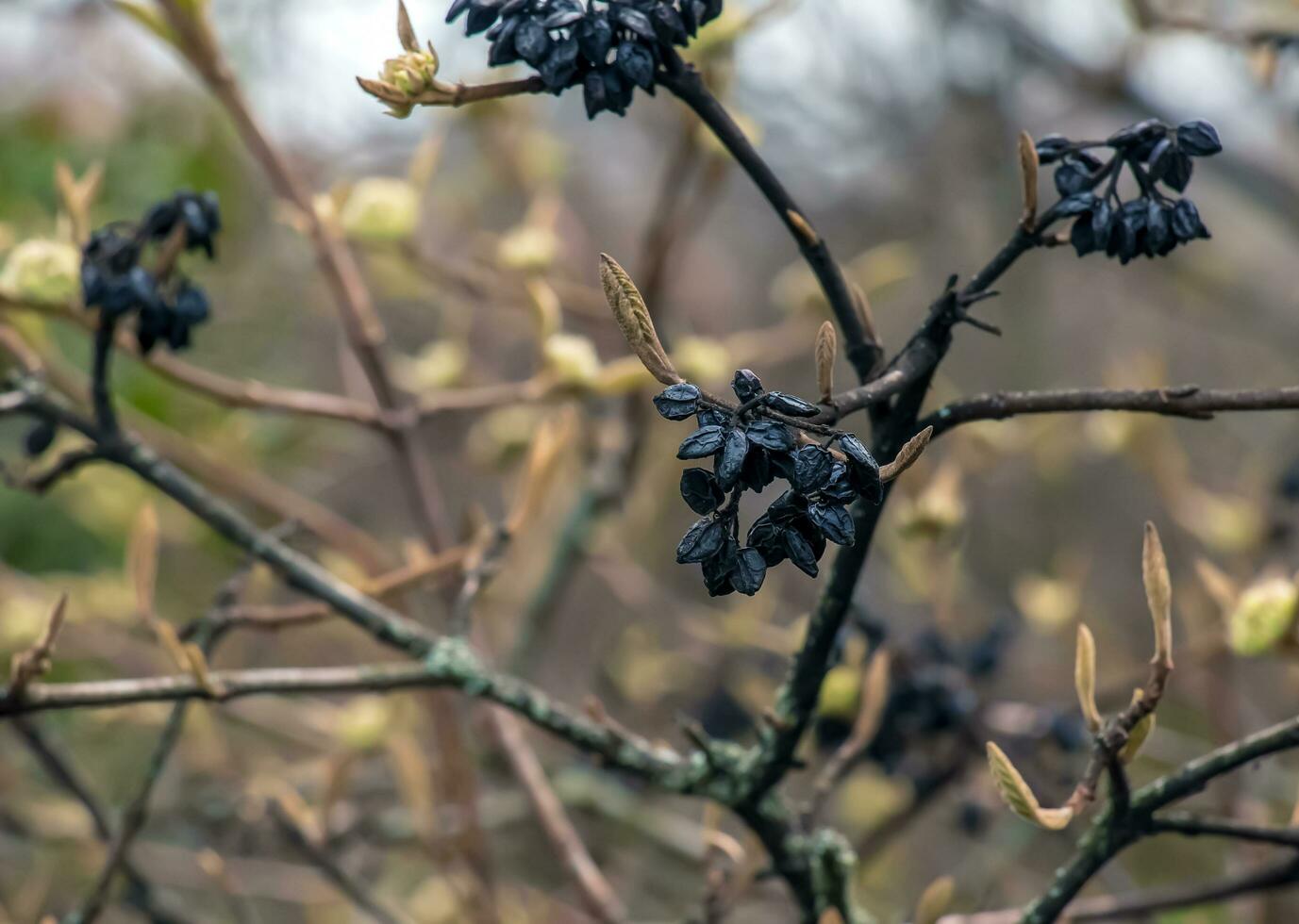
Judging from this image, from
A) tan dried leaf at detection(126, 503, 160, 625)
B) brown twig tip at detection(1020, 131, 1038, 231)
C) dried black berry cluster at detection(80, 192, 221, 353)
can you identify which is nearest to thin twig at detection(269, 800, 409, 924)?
tan dried leaf at detection(126, 503, 160, 625)

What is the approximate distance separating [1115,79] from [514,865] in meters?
1.17

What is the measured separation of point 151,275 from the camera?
622mm

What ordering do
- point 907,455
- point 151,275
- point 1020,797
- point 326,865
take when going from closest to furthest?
point 907,455 < point 1020,797 < point 151,275 < point 326,865

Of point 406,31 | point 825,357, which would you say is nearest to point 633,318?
point 825,357

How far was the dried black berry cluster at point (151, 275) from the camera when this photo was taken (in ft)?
1.98

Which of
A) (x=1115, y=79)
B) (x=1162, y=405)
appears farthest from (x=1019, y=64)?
(x=1162, y=405)

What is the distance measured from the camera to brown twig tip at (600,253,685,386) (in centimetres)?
39

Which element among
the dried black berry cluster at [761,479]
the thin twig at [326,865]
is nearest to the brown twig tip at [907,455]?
the dried black berry cluster at [761,479]

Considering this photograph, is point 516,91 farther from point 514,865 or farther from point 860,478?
point 514,865

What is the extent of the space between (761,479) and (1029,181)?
0.17m

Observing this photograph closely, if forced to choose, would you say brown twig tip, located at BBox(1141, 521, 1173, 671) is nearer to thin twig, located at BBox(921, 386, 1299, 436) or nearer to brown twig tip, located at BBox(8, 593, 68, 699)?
thin twig, located at BBox(921, 386, 1299, 436)

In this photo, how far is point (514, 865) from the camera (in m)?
1.44

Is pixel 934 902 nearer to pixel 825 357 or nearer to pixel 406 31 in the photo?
pixel 825 357

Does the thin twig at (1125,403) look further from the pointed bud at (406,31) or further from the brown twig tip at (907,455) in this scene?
the pointed bud at (406,31)
